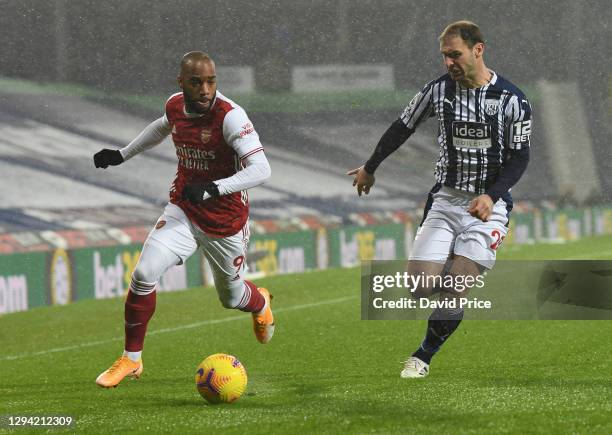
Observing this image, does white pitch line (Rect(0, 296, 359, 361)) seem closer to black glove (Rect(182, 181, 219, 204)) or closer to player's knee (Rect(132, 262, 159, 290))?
player's knee (Rect(132, 262, 159, 290))

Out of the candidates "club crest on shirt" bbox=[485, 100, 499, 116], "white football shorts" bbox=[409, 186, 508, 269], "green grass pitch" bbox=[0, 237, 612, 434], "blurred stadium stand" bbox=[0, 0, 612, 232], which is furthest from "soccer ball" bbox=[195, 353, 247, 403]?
"blurred stadium stand" bbox=[0, 0, 612, 232]

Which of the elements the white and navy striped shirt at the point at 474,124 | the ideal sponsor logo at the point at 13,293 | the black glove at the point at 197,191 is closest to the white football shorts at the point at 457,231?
the white and navy striped shirt at the point at 474,124

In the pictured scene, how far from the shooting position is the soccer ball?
620cm

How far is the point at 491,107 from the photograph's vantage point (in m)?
6.93

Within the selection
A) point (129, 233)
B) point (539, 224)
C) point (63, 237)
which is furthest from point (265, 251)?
point (539, 224)

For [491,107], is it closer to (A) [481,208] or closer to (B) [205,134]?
(A) [481,208]

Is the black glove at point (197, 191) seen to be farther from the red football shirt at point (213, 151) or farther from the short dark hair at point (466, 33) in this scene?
the short dark hair at point (466, 33)

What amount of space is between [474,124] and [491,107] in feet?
0.46

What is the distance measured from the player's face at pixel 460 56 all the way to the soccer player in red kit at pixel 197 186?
1164 millimetres

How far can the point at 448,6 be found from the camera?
36344 millimetres

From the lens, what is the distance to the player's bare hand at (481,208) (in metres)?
6.72

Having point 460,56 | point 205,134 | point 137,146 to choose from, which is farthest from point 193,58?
point 460,56

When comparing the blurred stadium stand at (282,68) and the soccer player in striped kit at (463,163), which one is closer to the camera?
the soccer player in striped kit at (463,163)

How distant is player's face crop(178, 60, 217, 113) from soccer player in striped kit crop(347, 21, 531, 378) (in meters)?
1.11
